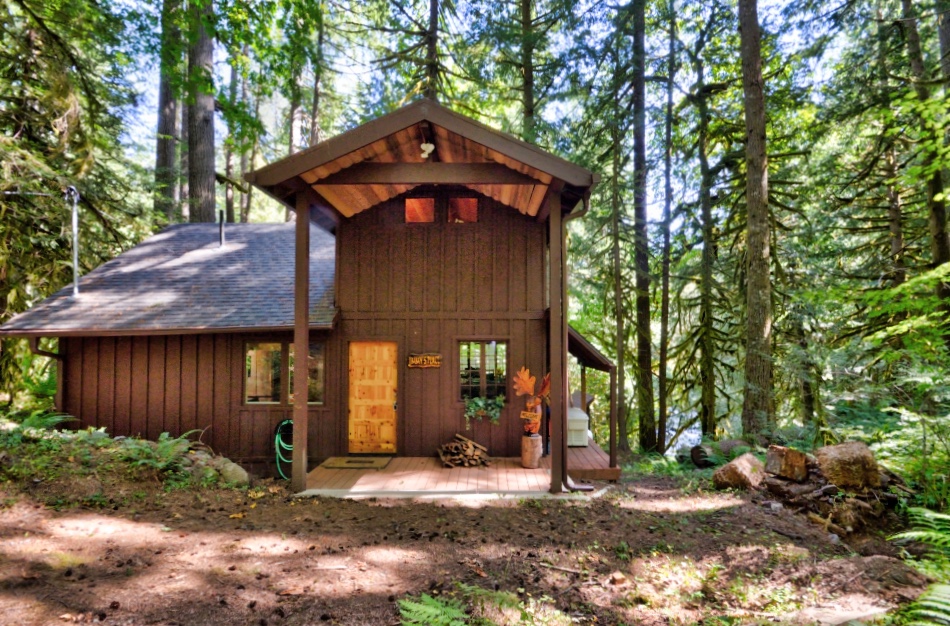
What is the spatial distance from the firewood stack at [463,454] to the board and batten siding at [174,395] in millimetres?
1904

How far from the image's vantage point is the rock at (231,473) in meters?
6.09

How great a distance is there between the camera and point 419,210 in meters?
7.82

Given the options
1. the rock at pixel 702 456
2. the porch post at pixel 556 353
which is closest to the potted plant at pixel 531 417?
the porch post at pixel 556 353

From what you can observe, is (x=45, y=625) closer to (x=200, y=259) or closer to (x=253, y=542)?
(x=253, y=542)

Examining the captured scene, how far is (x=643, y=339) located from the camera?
10.8m

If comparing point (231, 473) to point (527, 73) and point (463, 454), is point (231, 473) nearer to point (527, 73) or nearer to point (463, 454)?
point (463, 454)

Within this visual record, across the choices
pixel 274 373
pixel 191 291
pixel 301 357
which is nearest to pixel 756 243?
pixel 301 357

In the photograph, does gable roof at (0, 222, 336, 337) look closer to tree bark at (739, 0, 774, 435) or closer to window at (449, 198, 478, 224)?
window at (449, 198, 478, 224)

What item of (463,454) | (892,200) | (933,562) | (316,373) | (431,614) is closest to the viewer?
(431,614)

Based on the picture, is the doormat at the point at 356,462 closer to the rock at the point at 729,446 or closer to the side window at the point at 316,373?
the side window at the point at 316,373

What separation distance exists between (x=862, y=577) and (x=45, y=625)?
5199mm

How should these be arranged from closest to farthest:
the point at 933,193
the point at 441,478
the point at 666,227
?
the point at 441,478 → the point at 933,193 → the point at 666,227

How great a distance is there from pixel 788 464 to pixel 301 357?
235 inches

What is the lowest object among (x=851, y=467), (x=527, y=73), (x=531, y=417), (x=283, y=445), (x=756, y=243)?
(x=283, y=445)
